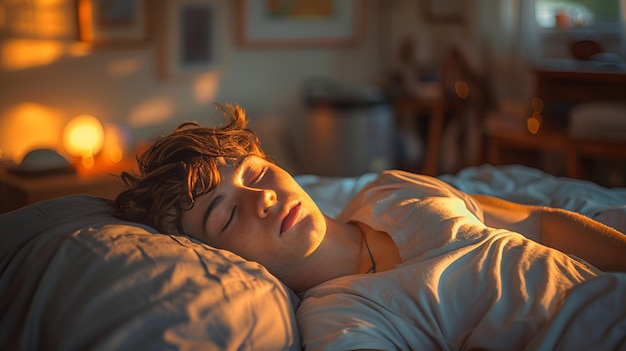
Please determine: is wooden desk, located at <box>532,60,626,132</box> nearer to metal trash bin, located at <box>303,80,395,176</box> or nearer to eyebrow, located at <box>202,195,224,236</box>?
metal trash bin, located at <box>303,80,395,176</box>

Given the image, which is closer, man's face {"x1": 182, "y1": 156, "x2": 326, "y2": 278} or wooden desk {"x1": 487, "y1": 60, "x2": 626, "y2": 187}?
man's face {"x1": 182, "y1": 156, "x2": 326, "y2": 278}

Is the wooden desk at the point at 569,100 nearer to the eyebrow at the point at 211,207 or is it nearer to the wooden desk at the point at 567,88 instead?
the wooden desk at the point at 567,88

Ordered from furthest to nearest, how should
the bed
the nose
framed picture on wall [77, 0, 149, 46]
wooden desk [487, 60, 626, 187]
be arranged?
framed picture on wall [77, 0, 149, 46] → wooden desk [487, 60, 626, 187] → the nose → the bed

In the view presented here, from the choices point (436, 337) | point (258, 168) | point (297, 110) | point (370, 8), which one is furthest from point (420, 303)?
point (370, 8)

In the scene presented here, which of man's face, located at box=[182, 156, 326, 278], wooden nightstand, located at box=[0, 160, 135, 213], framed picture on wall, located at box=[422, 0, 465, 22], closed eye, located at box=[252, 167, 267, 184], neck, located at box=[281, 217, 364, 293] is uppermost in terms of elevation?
framed picture on wall, located at box=[422, 0, 465, 22]

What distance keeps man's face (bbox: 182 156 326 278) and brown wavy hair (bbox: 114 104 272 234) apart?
0.02 metres

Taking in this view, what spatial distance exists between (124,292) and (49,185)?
1.82 m

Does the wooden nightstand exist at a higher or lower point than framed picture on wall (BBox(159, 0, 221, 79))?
lower

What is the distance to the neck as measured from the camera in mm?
1354

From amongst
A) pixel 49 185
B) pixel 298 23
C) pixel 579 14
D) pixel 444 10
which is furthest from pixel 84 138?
pixel 579 14

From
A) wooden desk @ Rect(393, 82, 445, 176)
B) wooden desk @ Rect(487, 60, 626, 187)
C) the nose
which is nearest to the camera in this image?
the nose

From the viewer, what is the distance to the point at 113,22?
11.5 ft

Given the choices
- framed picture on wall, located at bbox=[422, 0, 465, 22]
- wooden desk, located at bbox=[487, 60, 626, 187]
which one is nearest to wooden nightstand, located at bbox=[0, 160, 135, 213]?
wooden desk, located at bbox=[487, 60, 626, 187]

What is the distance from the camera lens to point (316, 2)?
445 centimetres
